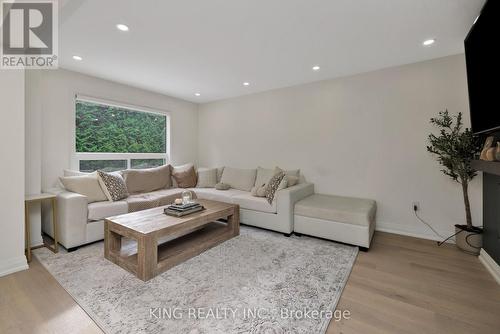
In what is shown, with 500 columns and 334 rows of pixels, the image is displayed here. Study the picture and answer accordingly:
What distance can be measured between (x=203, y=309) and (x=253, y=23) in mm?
2446

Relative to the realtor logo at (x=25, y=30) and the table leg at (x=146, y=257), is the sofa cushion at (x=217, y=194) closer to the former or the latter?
the table leg at (x=146, y=257)

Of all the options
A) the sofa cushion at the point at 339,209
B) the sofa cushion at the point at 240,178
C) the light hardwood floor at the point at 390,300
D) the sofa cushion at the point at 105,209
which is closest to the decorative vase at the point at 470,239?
the light hardwood floor at the point at 390,300

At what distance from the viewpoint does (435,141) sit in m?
2.53

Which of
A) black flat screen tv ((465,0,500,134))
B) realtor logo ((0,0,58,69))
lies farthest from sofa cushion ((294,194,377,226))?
realtor logo ((0,0,58,69))

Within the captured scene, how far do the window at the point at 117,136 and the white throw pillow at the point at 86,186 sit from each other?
2.42 feet

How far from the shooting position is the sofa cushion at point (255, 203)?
3.07 metres

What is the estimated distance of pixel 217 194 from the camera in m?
3.61

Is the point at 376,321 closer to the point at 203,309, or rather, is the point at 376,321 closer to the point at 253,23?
the point at 203,309

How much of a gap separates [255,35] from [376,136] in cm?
223

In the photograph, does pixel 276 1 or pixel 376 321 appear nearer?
pixel 376 321

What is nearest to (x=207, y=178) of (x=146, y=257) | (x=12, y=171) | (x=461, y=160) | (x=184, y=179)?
(x=184, y=179)

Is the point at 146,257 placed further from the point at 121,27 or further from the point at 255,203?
the point at 121,27

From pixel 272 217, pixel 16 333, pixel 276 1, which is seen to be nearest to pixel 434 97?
pixel 276 1

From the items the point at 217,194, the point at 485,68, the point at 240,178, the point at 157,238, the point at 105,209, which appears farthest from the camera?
the point at 240,178
